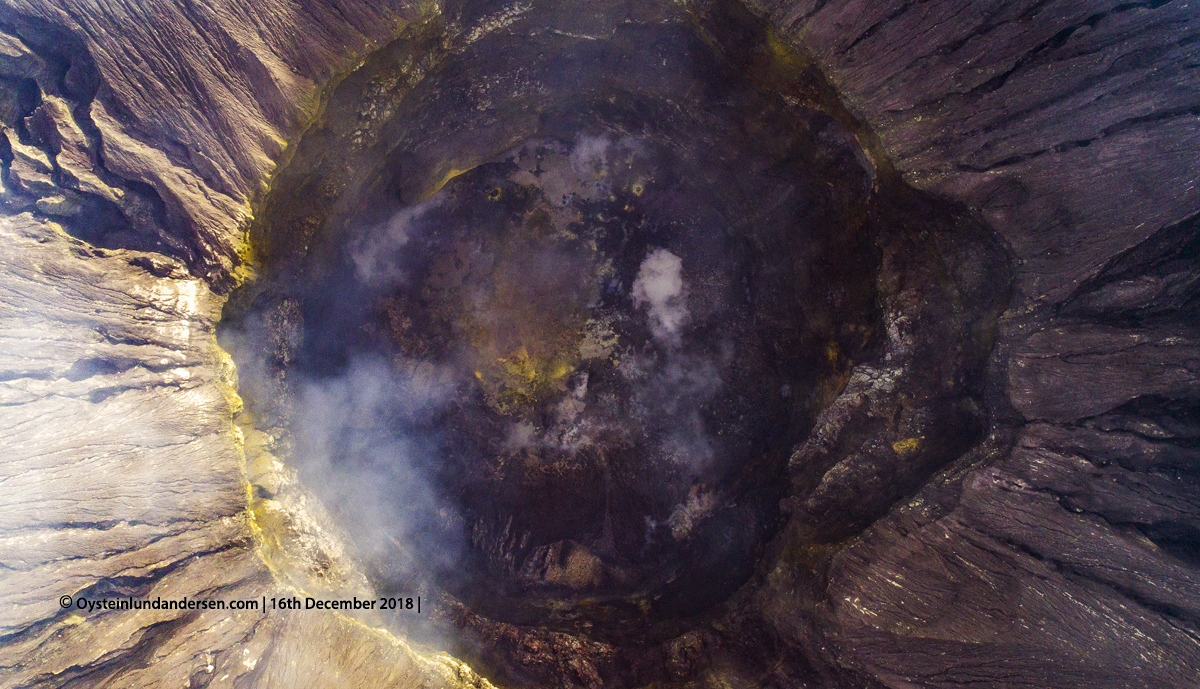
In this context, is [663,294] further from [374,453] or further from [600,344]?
[374,453]

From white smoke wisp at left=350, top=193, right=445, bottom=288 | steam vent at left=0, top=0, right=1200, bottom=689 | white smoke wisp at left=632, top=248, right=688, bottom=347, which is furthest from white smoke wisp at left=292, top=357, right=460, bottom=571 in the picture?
white smoke wisp at left=632, top=248, right=688, bottom=347

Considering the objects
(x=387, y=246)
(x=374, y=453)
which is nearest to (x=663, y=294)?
(x=387, y=246)

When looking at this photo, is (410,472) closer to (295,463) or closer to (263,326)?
(295,463)

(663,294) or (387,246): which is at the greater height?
(387,246)

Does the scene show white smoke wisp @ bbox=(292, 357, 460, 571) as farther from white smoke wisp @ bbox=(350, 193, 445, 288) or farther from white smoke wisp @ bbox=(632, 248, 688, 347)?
white smoke wisp @ bbox=(632, 248, 688, 347)

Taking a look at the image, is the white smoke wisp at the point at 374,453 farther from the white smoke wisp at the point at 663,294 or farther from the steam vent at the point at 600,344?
the white smoke wisp at the point at 663,294

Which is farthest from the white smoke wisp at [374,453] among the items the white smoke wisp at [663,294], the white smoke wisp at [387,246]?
the white smoke wisp at [663,294]

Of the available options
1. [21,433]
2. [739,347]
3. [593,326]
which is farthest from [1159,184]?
[21,433]
